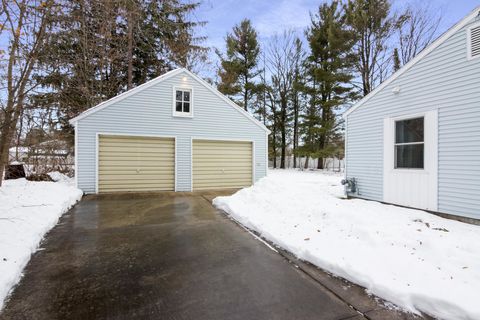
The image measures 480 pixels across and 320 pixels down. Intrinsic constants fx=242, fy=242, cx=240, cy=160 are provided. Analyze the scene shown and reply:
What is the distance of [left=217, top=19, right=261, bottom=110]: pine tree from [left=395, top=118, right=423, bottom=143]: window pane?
16382 mm

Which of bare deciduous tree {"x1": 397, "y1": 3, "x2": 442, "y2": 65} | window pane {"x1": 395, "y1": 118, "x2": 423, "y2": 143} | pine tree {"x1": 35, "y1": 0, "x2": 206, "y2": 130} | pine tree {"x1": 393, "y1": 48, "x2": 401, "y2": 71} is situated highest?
bare deciduous tree {"x1": 397, "y1": 3, "x2": 442, "y2": 65}

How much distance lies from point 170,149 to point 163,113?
55.5 inches

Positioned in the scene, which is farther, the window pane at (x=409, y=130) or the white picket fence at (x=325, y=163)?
the white picket fence at (x=325, y=163)

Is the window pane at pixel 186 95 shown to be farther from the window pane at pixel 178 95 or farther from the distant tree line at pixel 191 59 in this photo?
the distant tree line at pixel 191 59

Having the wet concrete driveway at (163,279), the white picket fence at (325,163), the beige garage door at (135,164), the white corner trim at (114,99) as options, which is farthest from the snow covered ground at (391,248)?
the white picket fence at (325,163)

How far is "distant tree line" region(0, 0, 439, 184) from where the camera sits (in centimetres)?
456

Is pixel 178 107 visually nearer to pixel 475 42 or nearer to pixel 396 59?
pixel 475 42

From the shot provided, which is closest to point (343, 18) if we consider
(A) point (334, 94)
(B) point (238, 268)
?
(A) point (334, 94)

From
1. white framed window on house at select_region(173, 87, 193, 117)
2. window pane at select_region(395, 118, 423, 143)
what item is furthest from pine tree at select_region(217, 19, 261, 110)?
window pane at select_region(395, 118, 423, 143)

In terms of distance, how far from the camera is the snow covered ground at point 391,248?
2.19 meters

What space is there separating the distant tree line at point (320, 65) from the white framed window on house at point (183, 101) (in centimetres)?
1084

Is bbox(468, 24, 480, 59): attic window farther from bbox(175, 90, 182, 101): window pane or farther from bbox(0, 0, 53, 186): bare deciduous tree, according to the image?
bbox(175, 90, 182, 101): window pane

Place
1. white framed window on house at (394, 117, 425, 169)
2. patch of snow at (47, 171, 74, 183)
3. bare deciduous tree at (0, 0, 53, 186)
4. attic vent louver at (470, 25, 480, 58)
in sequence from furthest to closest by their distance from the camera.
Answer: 1. patch of snow at (47, 171, 74, 183)
2. white framed window on house at (394, 117, 425, 169)
3. attic vent louver at (470, 25, 480, 58)
4. bare deciduous tree at (0, 0, 53, 186)

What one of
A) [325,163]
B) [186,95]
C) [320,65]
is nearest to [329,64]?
[320,65]
